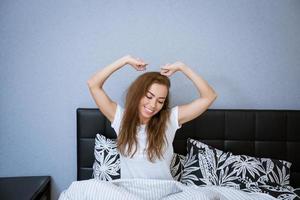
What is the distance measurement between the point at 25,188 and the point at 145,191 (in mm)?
796

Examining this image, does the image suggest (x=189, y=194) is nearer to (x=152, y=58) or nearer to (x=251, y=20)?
(x=152, y=58)

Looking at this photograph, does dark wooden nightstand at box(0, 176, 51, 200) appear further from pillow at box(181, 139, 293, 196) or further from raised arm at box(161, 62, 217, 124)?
raised arm at box(161, 62, 217, 124)

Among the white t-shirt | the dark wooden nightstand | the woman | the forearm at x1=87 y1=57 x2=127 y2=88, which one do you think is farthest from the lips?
the dark wooden nightstand

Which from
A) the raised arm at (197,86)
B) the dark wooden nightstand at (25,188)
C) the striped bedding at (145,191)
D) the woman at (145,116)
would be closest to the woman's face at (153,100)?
the woman at (145,116)

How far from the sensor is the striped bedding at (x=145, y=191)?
132 cm

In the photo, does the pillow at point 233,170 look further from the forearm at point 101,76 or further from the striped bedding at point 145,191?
the forearm at point 101,76

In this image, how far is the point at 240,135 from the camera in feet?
6.10

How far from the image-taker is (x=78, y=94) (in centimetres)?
189

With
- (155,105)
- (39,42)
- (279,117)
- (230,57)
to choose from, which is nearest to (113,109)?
(155,105)

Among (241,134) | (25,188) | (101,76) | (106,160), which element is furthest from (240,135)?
(25,188)

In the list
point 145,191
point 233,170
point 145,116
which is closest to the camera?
point 145,191

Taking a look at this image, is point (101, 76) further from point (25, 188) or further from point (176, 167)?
point (25, 188)

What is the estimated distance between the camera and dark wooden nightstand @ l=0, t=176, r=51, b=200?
5.38 ft

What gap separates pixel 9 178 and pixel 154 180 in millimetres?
1042
